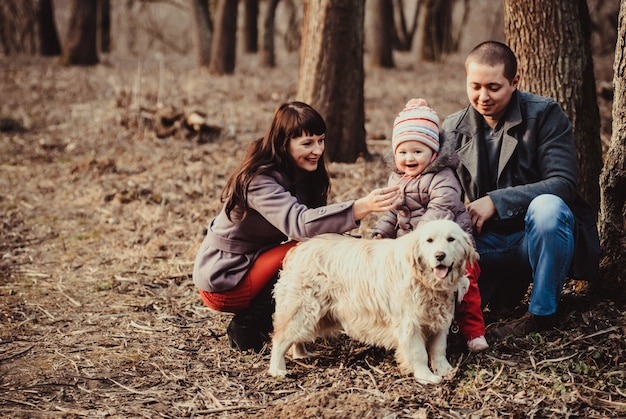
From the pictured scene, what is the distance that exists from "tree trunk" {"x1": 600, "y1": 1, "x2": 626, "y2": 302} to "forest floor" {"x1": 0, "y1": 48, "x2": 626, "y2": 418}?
18 centimetres

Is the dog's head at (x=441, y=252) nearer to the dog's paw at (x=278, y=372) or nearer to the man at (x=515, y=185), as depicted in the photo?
the man at (x=515, y=185)

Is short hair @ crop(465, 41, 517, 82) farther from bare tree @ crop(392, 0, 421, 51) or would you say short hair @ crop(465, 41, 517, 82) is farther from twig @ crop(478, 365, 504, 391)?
bare tree @ crop(392, 0, 421, 51)

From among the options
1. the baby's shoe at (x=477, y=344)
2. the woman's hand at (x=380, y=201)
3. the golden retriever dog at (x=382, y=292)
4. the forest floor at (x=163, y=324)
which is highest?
the woman's hand at (x=380, y=201)

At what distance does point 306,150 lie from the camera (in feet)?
14.2

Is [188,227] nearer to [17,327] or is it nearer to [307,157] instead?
[17,327]

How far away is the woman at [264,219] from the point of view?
4.14m

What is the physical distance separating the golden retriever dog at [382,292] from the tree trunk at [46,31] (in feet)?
67.7

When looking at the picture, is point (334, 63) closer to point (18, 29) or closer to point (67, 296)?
point (67, 296)

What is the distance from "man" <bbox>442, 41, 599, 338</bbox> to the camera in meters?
4.05

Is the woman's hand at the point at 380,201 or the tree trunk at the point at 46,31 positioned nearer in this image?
the woman's hand at the point at 380,201

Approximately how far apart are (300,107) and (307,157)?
0.33m

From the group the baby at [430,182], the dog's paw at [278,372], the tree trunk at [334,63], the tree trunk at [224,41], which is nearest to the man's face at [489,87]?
the baby at [430,182]

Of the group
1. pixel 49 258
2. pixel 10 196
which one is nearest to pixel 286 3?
pixel 10 196

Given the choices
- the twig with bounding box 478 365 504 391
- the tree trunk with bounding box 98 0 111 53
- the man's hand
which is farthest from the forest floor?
the tree trunk with bounding box 98 0 111 53
